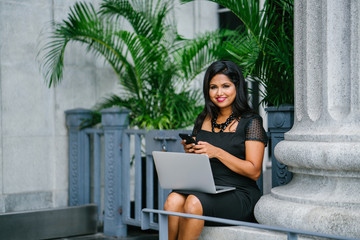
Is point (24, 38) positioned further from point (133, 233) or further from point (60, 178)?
point (133, 233)

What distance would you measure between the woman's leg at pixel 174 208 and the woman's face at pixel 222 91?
70 cm

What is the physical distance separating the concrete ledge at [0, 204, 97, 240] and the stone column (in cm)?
283

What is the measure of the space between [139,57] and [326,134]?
3.09 m

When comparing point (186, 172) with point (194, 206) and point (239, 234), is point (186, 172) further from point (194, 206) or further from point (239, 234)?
point (239, 234)

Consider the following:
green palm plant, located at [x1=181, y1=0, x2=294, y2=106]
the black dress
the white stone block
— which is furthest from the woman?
the white stone block

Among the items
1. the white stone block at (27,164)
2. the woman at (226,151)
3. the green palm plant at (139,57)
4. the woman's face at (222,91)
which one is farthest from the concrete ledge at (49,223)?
the woman's face at (222,91)

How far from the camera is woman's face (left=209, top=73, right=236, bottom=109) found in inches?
134

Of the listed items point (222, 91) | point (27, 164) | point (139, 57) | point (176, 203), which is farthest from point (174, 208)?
point (27, 164)

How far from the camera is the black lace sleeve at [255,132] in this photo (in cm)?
326

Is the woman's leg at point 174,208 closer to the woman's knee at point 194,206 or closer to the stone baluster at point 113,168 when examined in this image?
the woman's knee at point 194,206

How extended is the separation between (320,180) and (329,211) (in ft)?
0.77

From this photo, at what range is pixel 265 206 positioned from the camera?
115 inches

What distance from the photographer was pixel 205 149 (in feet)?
10.1

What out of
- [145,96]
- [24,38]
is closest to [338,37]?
[145,96]
